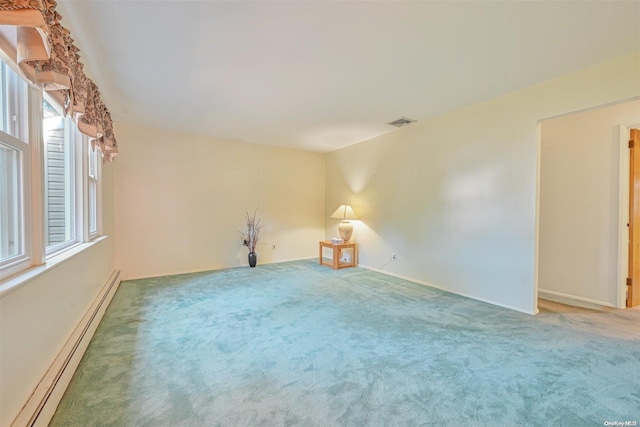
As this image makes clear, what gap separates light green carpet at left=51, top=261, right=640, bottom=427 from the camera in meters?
1.49

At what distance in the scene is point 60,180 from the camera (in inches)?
93.8

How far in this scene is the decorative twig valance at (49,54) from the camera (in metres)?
1.09

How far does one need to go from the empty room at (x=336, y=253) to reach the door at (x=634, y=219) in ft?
0.09

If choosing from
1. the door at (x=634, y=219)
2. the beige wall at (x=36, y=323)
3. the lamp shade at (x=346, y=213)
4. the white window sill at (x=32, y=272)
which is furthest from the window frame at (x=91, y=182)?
the door at (x=634, y=219)

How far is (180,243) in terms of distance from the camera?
4723 mm

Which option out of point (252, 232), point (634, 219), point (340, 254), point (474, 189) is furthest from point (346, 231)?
point (634, 219)

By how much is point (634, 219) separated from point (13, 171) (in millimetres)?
5623

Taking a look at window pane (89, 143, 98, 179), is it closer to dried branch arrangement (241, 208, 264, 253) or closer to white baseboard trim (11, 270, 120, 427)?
white baseboard trim (11, 270, 120, 427)

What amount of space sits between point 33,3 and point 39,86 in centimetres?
50

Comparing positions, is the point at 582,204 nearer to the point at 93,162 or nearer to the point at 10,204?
the point at 10,204

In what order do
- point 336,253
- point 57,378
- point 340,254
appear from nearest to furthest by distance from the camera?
1. point 57,378
2. point 336,253
3. point 340,254

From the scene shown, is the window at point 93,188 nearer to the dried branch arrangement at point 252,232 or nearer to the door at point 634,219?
the dried branch arrangement at point 252,232

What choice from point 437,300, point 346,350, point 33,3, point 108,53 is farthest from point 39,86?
point 437,300

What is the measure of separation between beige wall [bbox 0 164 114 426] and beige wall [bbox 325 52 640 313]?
4.07 metres
